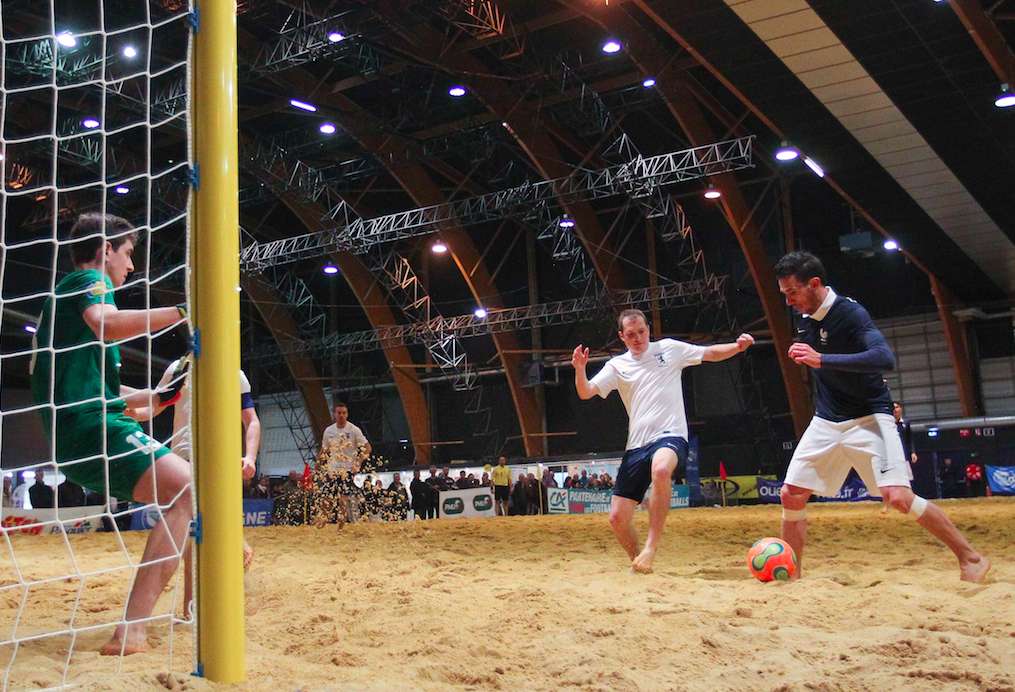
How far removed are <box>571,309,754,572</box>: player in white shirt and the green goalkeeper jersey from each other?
11.3 ft

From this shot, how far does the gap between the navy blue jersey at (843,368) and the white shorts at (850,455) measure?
0.07 metres

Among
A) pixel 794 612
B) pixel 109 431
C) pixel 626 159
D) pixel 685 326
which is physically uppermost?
pixel 626 159

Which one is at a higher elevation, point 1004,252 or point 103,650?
point 1004,252

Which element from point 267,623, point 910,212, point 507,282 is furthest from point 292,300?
point 267,623

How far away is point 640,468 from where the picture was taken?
20.9 ft

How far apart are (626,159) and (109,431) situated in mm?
24698

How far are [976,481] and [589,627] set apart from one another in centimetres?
2377

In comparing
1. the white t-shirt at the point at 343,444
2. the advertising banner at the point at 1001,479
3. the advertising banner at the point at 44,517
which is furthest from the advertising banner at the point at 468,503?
the advertising banner at the point at 1001,479

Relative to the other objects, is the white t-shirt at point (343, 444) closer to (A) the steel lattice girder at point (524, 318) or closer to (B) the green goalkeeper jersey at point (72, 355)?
(B) the green goalkeeper jersey at point (72, 355)

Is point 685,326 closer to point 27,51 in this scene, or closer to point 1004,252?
point 1004,252

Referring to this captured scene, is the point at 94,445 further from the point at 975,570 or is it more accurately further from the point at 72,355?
the point at 975,570

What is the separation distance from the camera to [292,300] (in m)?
33.2

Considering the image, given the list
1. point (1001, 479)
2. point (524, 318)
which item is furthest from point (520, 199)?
point (1001, 479)

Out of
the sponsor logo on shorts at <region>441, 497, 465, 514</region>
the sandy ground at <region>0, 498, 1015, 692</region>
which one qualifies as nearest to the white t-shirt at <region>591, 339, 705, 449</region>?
the sandy ground at <region>0, 498, 1015, 692</region>
